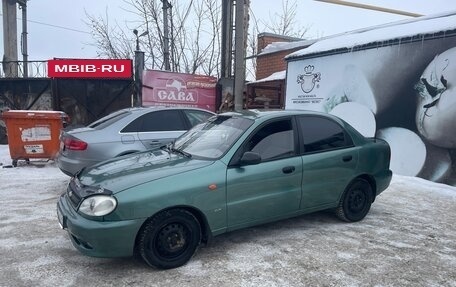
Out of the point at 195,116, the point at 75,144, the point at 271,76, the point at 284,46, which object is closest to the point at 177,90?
the point at 271,76

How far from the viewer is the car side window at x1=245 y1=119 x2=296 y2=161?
13.1ft

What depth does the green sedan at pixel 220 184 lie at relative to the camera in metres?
3.19

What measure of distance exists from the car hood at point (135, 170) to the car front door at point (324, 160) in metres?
1.29

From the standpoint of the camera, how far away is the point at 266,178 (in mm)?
3883

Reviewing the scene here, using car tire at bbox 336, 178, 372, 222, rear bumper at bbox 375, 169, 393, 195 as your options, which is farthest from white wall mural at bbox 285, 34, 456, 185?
car tire at bbox 336, 178, 372, 222

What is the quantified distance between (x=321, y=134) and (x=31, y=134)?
263 inches

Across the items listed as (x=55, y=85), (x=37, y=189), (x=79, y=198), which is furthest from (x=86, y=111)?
(x=79, y=198)

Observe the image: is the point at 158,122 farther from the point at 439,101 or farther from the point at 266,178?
the point at 439,101

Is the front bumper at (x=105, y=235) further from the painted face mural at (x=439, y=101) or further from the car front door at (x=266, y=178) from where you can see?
the painted face mural at (x=439, y=101)

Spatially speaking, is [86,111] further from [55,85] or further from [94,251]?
[94,251]

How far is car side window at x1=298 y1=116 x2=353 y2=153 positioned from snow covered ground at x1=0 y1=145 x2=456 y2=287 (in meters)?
1.04

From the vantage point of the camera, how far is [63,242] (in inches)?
159

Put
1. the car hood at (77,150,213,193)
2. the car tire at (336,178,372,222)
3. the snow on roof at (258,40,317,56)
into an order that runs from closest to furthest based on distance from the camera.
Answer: the car hood at (77,150,213,193), the car tire at (336,178,372,222), the snow on roof at (258,40,317,56)

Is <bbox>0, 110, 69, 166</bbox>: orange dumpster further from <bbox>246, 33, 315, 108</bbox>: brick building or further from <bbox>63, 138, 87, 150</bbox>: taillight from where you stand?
<bbox>246, 33, 315, 108</bbox>: brick building
